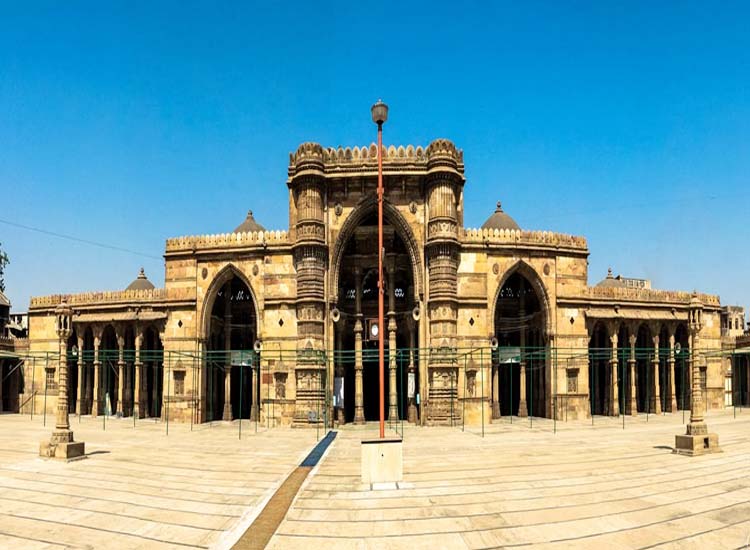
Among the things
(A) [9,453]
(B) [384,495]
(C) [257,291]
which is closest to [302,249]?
(C) [257,291]

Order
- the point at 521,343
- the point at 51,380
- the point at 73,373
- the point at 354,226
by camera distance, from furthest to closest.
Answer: the point at 73,373 → the point at 51,380 → the point at 521,343 → the point at 354,226

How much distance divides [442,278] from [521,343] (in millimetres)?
9276

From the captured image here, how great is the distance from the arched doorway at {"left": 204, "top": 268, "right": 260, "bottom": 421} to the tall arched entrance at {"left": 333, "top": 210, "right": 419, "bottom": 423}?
19.2ft

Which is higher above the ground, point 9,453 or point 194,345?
point 194,345

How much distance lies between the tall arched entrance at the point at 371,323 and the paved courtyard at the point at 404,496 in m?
7.26

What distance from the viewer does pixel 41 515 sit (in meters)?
13.6

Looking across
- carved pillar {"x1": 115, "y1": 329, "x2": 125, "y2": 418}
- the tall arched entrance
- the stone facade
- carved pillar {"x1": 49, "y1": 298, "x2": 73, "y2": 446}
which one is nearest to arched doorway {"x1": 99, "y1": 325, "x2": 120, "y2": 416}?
the stone facade

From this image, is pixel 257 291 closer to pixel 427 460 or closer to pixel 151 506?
pixel 427 460

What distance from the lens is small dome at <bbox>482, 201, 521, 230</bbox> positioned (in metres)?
42.2

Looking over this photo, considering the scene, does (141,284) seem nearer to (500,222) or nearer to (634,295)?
(500,222)

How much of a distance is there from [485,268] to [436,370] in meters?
6.87

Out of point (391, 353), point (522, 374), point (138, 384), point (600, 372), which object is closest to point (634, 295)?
point (600, 372)

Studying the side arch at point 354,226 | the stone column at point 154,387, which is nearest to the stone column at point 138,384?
the stone column at point 154,387

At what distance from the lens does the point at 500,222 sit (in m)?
42.4
